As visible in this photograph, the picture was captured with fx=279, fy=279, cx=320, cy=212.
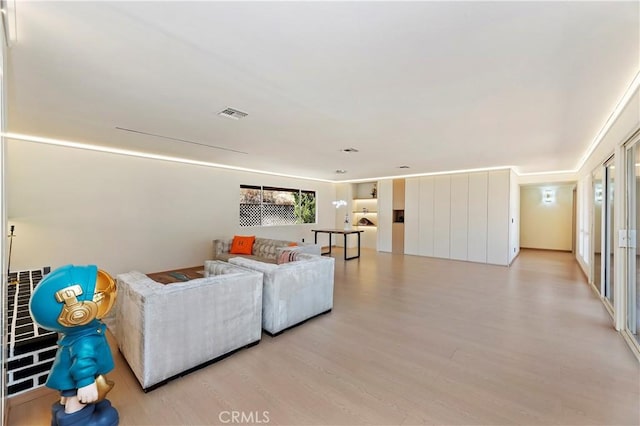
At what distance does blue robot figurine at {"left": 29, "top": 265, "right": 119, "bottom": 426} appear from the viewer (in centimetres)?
156

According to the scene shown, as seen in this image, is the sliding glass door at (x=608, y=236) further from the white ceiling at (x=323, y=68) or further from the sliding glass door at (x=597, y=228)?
the white ceiling at (x=323, y=68)

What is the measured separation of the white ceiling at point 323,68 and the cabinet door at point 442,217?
3819mm

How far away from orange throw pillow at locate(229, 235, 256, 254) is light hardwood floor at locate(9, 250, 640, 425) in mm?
2869

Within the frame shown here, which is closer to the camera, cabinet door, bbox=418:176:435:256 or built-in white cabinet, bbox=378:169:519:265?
built-in white cabinet, bbox=378:169:519:265

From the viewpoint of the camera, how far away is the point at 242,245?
6160 mm

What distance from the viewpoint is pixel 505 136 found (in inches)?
159

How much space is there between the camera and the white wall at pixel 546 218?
30.2 feet

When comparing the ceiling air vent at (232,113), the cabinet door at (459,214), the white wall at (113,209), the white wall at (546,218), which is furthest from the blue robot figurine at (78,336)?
the white wall at (546,218)

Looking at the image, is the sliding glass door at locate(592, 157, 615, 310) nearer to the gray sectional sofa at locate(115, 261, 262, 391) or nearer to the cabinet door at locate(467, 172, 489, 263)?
the cabinet door at locate(467, 172, 489, 263)

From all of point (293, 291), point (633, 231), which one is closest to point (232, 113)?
point (293, 291)

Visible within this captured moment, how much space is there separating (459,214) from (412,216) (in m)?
1.34

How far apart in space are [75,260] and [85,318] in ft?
13.8

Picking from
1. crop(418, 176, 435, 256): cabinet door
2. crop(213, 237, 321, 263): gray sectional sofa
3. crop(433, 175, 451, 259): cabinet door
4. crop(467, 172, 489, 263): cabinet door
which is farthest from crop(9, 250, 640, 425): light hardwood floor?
crop(418, 176, 435, 256): cabinet door

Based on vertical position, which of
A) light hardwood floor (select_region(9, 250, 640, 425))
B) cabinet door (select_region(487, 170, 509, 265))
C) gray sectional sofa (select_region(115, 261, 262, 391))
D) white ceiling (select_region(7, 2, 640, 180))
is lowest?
light hardwood floor (select_region(9, 250, 640, 425))
